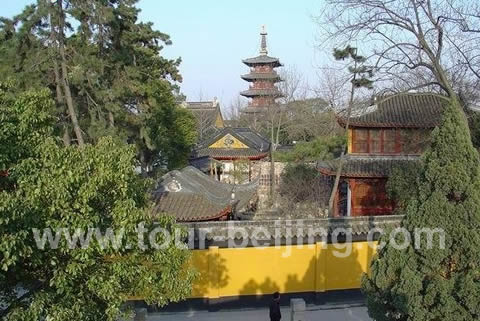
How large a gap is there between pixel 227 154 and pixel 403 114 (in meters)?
15.1

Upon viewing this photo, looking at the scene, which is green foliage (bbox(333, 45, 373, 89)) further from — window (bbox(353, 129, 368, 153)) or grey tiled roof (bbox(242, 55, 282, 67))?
grey tiled roof (bbox(242, 55, 282, 67))

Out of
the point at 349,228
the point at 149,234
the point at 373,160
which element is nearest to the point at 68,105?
the point at 349,228

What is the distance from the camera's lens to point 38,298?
452 centimetres

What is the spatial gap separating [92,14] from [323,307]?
8854mm

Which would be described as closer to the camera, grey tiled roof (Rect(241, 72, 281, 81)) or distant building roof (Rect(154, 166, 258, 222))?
distant building roof (Rect(154, 166, 258, 222))

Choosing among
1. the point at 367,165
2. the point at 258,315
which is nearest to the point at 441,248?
the point at 258,315

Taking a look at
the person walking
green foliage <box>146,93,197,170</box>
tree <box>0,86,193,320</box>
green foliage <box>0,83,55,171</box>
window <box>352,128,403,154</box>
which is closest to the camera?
tree <box>0,86,193,320</box>

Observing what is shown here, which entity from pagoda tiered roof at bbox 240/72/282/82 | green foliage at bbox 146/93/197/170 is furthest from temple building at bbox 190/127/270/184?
pagoda tiered roof at bbox 240/72/282/82

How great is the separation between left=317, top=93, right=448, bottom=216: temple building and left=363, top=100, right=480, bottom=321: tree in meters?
11.5

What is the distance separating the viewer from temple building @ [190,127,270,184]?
100 feet

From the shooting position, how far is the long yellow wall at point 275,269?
34.2 ft

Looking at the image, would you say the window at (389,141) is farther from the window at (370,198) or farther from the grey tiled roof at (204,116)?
the grey tiled roof at (204,116)

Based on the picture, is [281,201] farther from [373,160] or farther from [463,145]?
[463,145]

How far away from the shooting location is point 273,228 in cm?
1084
